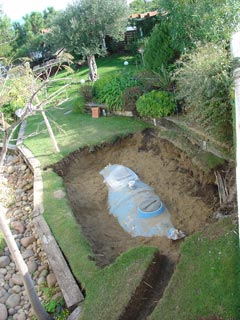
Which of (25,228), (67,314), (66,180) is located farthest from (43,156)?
(67,314)

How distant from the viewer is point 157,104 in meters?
9.76

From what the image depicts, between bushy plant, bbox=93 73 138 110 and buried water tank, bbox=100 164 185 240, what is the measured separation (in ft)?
12.9

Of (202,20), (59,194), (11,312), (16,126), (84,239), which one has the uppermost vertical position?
(202,20)

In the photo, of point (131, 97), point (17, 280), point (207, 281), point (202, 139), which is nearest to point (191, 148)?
point (202, 139)

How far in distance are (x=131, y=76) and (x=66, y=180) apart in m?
5.89

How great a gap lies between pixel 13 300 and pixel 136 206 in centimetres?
327

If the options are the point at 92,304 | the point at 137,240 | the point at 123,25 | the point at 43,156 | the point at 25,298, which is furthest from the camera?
the point at 123,25

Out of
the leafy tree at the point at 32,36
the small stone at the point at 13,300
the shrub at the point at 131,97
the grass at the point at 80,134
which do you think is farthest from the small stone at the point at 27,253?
the leafy tree at the point at 32,36

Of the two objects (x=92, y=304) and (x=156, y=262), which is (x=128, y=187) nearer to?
(x=156, y=262)

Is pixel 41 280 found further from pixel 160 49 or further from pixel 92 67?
pixel 92 67

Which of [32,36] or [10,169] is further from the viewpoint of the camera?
[32,36]

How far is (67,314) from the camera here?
16.6 feet

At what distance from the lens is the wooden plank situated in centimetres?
510

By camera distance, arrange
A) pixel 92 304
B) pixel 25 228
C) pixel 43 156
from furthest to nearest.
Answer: pixel 43 156
pixel 25 228
pixel 92 304
